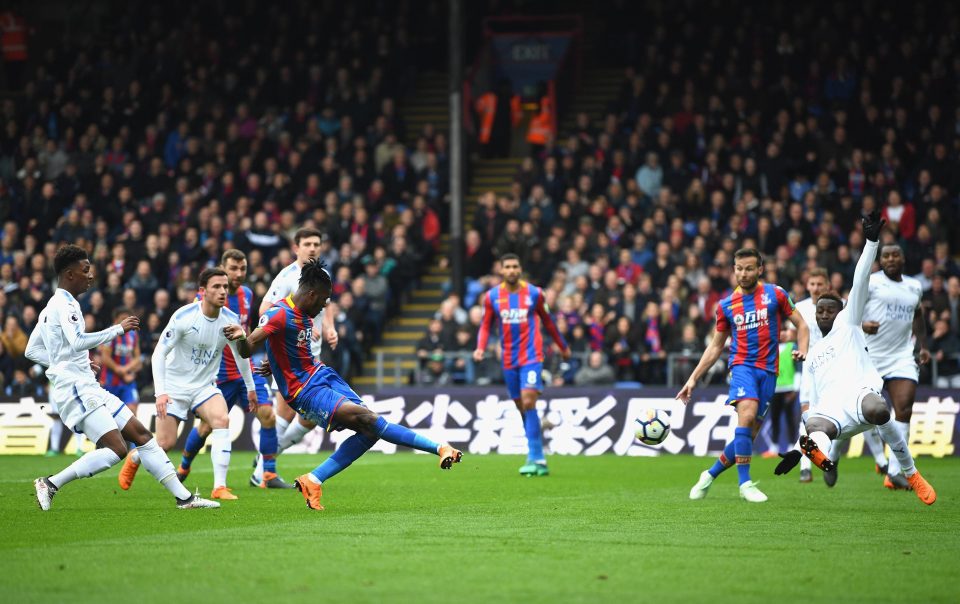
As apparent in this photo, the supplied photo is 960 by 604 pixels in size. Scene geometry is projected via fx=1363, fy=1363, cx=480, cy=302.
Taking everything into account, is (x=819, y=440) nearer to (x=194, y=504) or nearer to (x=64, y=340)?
(x=194, y=504)

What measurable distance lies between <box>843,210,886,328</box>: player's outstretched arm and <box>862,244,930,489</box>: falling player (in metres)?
2.33

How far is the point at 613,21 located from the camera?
31250mm

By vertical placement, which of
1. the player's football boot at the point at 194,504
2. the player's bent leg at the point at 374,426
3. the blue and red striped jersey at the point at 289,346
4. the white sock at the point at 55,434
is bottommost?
the white sock at the point at 55,434

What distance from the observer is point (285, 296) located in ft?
43.4

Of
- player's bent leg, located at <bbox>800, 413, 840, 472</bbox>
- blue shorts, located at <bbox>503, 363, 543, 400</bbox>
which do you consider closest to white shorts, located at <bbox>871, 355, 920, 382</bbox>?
player's bent leg, located at <bbox>800, 413, 840, 472</bbox>

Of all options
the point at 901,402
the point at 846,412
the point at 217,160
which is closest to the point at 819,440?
the point at 846,412

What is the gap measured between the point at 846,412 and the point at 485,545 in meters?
3.89

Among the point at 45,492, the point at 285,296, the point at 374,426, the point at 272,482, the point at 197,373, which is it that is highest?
the point at 285,296

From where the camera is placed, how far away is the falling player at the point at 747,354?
41.2 ft

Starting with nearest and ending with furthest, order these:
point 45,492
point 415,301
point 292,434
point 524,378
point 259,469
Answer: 1. point 45,492
2. point 259,469
3. point 292,434
4. point 524,378
5. point 415,301

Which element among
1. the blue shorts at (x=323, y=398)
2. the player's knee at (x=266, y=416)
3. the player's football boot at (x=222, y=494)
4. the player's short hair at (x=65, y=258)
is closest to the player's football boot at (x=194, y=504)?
the player's football boot at (x=222, y=494)

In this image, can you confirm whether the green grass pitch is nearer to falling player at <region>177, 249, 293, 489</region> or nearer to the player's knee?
falling player at <region>177, 249, 293, 489</region>

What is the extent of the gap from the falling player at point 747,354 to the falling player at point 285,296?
3811mm

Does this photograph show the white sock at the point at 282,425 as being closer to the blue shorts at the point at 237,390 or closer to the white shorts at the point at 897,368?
the blue shorts at the point at 237,390
